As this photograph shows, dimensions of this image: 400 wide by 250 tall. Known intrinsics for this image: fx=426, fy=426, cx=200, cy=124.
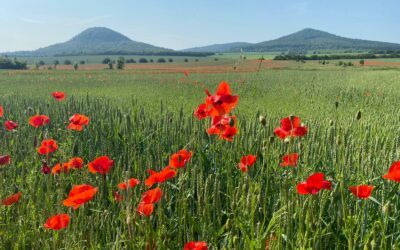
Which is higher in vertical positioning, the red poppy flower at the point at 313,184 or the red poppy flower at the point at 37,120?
the red poppy flower at the point at 37,120

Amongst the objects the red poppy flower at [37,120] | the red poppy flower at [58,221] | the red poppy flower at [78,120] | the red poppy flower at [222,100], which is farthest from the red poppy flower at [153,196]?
the red poppy flower at [37,120]

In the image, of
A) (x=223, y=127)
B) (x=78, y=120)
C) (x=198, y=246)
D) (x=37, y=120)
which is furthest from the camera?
(x=37, y=120)

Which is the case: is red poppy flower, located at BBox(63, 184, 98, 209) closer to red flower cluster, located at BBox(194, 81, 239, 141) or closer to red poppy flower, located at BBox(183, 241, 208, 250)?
red poppy flower, located at BBox(183, 241, 208, 250)

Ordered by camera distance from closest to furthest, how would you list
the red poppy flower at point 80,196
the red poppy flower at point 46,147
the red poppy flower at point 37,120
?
the red poppy flower at point 80,196 → the red poppy flower at point 46,147 → the red poppy flower at point 37,120

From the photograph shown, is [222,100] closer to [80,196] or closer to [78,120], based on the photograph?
[80,196]

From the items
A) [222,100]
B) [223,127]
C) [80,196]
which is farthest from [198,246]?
[223,127]

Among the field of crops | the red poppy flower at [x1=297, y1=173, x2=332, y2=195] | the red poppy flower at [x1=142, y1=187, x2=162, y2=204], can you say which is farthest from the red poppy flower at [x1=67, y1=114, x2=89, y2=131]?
the red poppy flower at [x1=297, y1=173, x2=332, y2=195]

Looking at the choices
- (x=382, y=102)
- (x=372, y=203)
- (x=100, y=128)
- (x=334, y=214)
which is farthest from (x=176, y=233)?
(x=382, y=102)

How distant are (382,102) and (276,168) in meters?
6.64

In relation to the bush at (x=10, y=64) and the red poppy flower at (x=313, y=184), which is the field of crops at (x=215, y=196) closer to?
the red poppy flower at (x=313, y=184)

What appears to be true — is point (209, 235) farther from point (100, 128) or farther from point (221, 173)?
point (100, 128)

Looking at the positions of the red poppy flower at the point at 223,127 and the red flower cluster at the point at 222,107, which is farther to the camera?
the red poppy flower at the point at 223,127

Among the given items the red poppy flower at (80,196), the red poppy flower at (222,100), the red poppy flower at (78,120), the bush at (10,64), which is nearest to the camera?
the red poppy flower at (80,196)

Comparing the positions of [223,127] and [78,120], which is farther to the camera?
[78,120]
